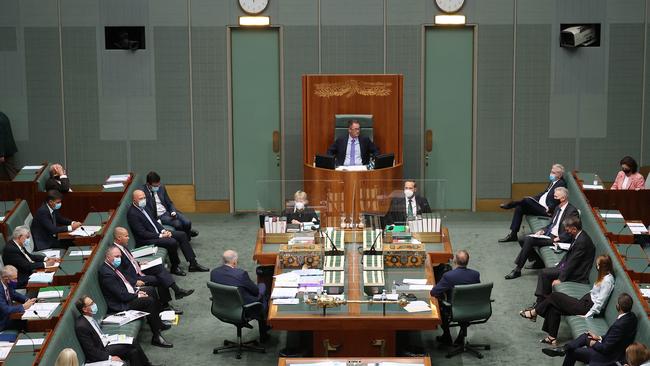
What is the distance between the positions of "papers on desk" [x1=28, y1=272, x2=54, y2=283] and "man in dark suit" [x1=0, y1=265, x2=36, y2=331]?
0.32 meters

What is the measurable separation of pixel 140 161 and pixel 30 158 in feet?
5.31

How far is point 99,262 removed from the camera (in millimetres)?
11836

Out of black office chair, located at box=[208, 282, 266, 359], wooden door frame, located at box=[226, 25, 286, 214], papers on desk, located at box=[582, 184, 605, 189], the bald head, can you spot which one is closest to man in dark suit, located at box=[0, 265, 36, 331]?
black office chair, located at box=[208, 282, 266, 359]

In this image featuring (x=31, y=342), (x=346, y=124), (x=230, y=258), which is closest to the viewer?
(x=31, y=342)

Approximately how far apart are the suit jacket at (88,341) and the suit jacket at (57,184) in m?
3.86

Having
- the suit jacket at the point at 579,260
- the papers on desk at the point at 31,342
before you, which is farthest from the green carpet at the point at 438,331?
the papers on desk at the point at 31,342

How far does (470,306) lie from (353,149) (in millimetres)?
4337

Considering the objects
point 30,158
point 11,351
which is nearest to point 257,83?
point 30,158

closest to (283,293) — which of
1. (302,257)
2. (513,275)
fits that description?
(302,257)

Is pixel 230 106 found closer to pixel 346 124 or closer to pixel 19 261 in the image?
pixel 346 124

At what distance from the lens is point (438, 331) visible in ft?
40.0

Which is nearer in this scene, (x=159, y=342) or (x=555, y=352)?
(x=555, y=352)

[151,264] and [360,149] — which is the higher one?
[360,149]

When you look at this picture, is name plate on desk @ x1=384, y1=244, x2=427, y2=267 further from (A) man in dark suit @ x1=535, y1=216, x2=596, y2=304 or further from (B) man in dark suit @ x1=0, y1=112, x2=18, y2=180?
(B) man in dark suit @ x1=0, y1=112, x2=18, y2=180
